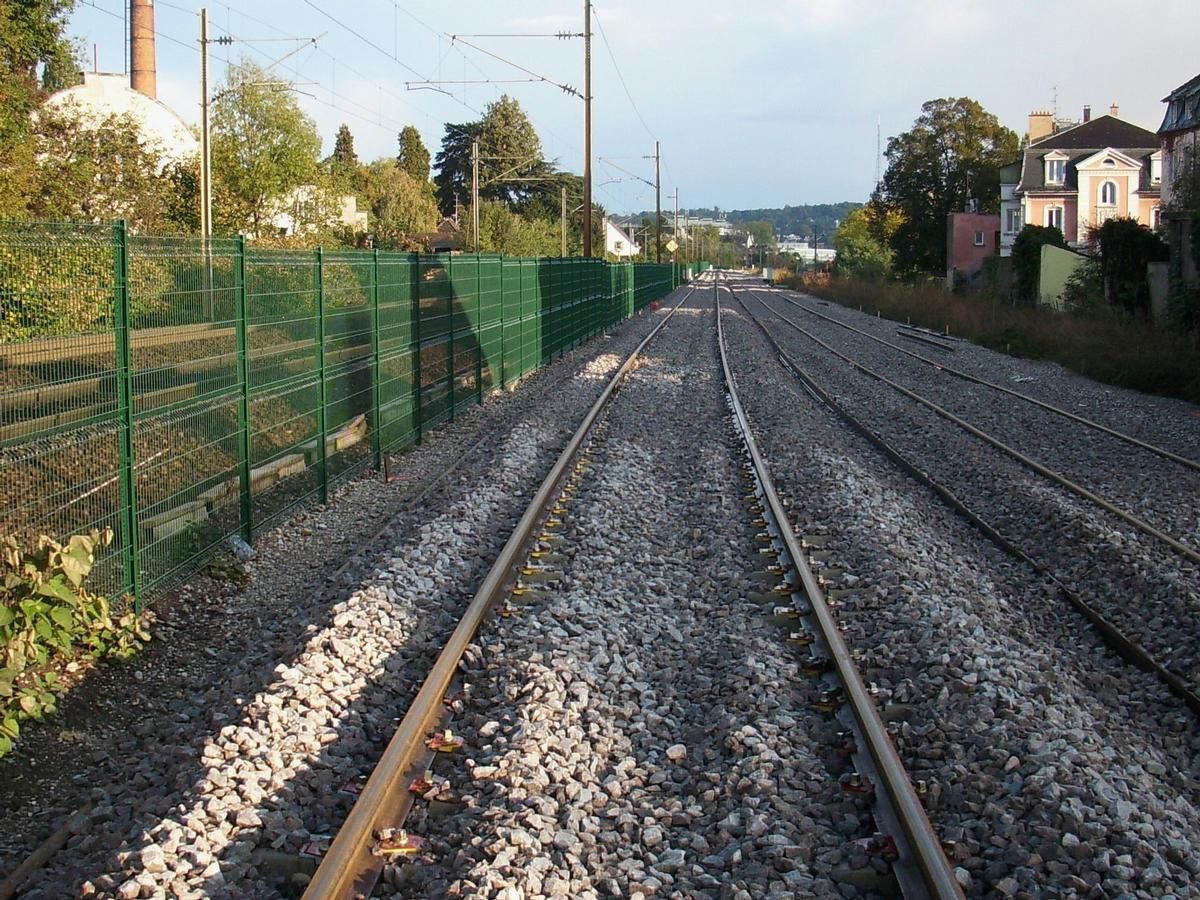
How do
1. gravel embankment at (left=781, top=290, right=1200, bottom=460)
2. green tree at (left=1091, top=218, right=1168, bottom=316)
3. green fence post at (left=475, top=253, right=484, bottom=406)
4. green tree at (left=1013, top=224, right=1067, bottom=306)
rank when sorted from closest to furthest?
gravel embankment at (left=781, top=290, right=1200, bottom=460) < green fence post at (left=475, top=253, right=484, bottom=406) < green tree at (left=1091, top=218, right=1168, bottom=316) < green tree at (left=1013, top=224, right=1067, bottom=306)

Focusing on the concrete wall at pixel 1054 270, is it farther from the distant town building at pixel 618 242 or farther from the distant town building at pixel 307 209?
the distant town building at pixel 618 242

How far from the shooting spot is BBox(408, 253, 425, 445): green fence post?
15555mm

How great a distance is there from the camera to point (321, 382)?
39.7 feet

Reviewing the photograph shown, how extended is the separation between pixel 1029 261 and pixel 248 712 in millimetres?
43412

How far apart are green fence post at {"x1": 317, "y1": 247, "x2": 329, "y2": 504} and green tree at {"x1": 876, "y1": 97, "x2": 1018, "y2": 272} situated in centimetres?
7877

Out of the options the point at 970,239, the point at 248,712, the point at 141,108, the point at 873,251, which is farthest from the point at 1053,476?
the point at 873,251

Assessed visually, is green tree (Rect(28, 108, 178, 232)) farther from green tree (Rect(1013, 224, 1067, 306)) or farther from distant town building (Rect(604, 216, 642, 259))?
distant town building (Rect(604, 216, 642, 259))

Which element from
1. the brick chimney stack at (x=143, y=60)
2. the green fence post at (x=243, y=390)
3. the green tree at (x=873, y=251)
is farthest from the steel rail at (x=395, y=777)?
the green tree at (x=873, y=251)

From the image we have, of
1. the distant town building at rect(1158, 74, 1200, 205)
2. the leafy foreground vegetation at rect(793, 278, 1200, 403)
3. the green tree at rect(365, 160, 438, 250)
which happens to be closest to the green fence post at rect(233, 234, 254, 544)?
the leafy foreground vegetation at rect(793, 278, 1200, 403)

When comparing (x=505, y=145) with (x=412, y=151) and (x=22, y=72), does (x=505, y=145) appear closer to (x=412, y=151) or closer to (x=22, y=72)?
(x=412, y=151)

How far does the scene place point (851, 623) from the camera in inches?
319

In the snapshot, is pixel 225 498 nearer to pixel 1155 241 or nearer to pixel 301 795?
pixel 301 795

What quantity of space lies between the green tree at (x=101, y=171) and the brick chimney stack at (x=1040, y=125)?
2507 inches

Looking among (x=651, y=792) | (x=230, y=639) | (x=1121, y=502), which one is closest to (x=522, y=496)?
(x=230, y=639)
